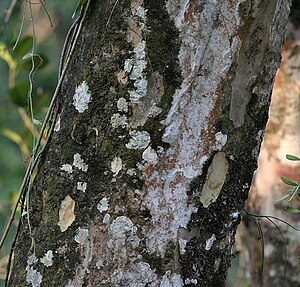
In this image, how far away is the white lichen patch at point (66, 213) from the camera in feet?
2.91

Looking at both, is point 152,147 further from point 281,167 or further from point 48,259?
point 281,167

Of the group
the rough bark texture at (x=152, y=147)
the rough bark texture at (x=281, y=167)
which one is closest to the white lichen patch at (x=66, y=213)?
the rough bark texture at (x=152, y=147)

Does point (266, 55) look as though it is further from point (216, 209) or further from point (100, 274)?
point (100, 274)

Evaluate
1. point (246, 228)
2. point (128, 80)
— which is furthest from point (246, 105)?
point (246, 228)

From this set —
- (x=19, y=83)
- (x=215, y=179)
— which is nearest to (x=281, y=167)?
(x=19, y=83)

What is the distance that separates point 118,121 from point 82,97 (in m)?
0.07

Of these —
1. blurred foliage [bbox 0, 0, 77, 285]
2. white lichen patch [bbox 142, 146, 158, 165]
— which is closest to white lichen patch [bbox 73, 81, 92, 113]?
white lichen patch [bbox 142, 146, 158, 165]

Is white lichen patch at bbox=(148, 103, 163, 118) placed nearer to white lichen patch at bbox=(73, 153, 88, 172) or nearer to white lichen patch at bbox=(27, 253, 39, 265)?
white lichen patch at bbox=(73, 153, 88, 172)

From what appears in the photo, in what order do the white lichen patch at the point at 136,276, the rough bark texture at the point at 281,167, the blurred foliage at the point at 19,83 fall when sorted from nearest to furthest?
the white lichen patch at the point at 136,276 < the blurred foliage at the point at 19,83 < the rough bark texture at the point at 281,167

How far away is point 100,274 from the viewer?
86cm

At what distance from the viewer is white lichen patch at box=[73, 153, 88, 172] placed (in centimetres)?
88

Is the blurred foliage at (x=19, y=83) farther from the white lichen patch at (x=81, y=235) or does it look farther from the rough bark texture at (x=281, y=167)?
the rough bark texture at (x=281, y=167)

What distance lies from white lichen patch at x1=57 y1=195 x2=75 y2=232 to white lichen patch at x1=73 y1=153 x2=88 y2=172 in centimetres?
4

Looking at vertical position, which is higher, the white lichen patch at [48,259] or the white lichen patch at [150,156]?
the white lichen patch at [150,156]
